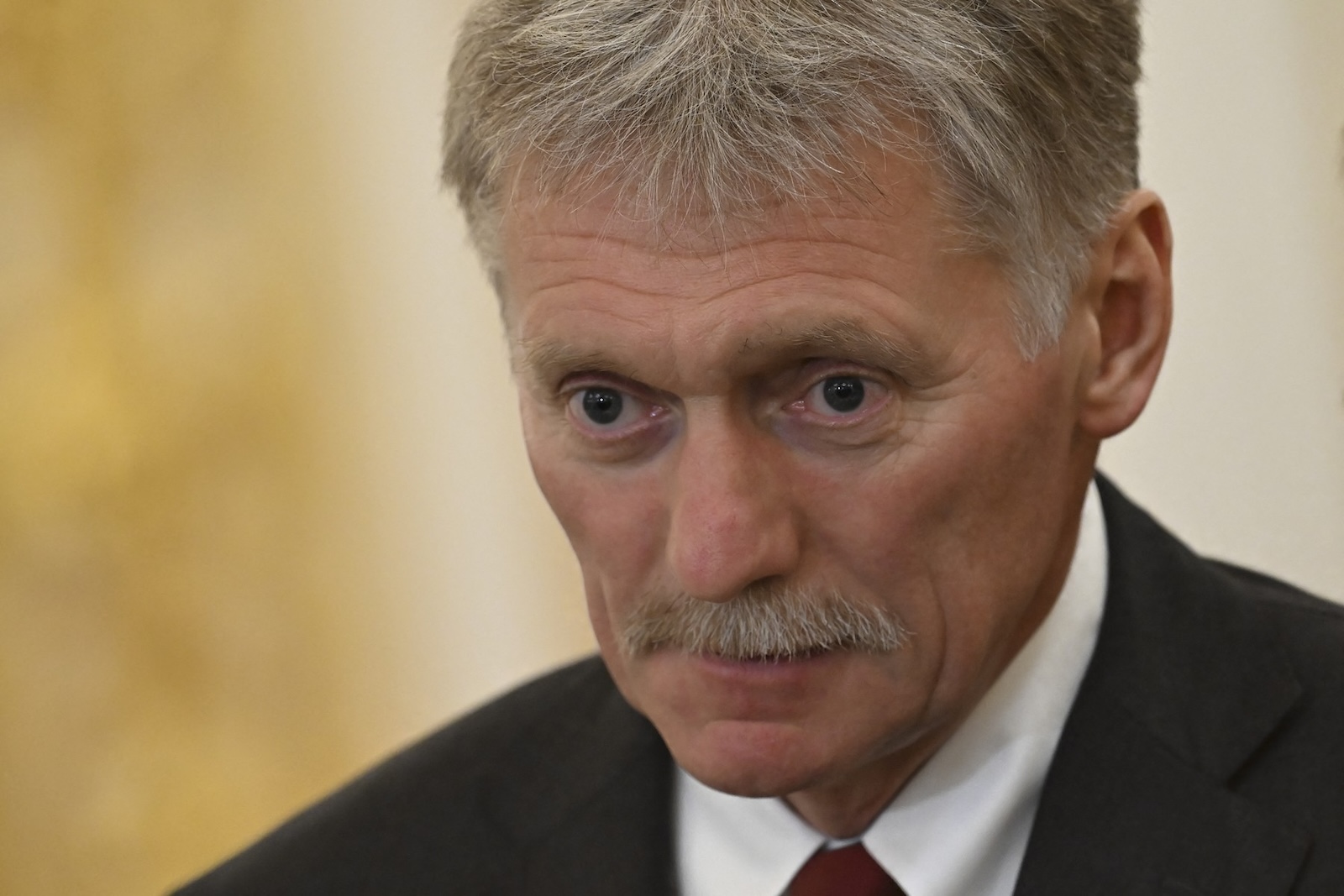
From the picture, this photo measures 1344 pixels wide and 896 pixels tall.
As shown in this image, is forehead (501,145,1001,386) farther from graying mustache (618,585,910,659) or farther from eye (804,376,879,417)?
graying mustache (618,585,910,659)

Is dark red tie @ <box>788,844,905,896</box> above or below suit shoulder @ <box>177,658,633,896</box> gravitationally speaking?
above

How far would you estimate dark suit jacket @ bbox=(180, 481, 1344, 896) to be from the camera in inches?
66.0

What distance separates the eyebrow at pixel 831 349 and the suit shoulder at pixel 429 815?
0.66 m

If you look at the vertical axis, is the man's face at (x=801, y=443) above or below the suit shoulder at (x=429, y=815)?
above

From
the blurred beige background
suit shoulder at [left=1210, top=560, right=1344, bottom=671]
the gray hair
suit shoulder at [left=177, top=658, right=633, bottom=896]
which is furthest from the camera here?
the blurred beige background

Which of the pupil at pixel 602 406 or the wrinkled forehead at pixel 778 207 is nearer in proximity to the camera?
the wrinkled forehead at pixel 778 207

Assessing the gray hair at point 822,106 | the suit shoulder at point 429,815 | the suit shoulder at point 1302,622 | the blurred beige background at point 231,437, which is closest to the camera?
the gray hair at point 822,106

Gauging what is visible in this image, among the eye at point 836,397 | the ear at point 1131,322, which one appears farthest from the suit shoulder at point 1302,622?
the eye at point 836,397

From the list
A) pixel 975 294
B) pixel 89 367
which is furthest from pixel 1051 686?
pixel 89 367

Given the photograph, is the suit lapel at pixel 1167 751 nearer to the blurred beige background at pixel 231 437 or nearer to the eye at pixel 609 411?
the eye at pixel 609 411

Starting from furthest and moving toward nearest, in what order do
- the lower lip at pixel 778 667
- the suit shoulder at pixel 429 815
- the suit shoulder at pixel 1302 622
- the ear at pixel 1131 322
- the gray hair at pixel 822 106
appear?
1. the suit shoulder at pixel 429 815
2. the suit shoulder at pixel 1302 622
3. the ear at pixel 1131 322
4. the lower lip at pixel 778 667
5. the gray hair at pixel 822 106

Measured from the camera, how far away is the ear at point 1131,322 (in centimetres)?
170

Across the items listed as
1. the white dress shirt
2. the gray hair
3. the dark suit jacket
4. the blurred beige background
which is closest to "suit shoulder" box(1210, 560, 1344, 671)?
the dark suit jacket

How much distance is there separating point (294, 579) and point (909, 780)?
2.08 m
